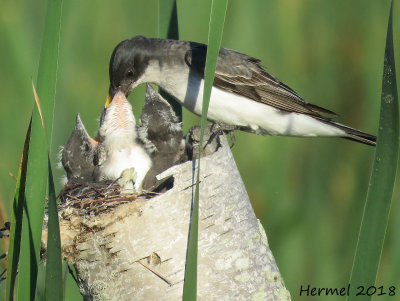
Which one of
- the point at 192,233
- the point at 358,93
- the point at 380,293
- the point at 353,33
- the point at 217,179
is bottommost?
the point at 380,293

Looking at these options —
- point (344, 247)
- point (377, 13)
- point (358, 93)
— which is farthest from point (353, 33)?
point (344, 247)

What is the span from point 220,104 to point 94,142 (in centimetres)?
88

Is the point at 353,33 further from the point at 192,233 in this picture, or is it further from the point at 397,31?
the point at 192,233

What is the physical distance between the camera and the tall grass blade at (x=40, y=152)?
2.21 m

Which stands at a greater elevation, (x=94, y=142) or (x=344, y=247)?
(x=94, y=142)

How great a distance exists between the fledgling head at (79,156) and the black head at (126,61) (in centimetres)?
58

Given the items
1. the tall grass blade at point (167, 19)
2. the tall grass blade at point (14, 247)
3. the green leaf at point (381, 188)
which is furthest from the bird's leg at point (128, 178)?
the green leaf at point (381, 188)

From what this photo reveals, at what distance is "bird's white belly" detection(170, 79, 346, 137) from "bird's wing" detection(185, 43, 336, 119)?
42 millimetres

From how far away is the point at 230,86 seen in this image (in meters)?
4.59

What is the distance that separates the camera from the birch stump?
252 centimetres

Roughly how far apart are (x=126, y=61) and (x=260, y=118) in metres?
0.96

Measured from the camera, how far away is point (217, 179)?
8.67ft

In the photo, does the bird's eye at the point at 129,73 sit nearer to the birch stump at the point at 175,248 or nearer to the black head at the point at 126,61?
the black head at the point at 126,61

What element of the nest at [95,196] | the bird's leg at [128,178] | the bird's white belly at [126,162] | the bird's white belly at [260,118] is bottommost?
the nest at [95,196]
